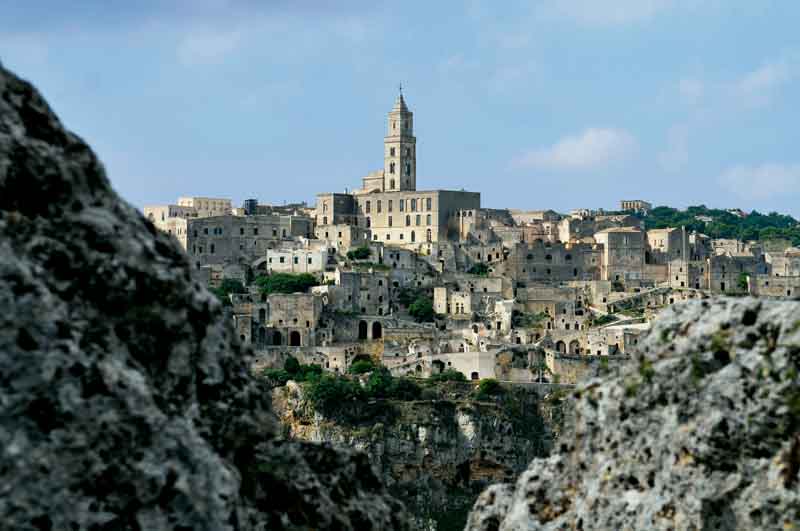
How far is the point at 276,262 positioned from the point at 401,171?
13997 millimetres

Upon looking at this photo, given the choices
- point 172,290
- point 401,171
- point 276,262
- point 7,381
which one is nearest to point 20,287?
point 7,381

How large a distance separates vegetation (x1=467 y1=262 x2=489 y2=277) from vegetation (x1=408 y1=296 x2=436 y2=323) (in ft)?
20.3

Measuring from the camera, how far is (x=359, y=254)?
7850cm

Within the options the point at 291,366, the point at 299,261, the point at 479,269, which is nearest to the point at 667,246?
the point at 479,269

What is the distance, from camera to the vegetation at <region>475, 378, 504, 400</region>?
6384cm

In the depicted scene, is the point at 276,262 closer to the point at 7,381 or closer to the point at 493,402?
the point at 493,402

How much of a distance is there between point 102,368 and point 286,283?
65.4m

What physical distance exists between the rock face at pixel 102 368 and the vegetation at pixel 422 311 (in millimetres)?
63159

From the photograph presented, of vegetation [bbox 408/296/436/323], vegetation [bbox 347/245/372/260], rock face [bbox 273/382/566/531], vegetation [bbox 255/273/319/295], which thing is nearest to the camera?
Result: rock face [bbox 273/382/566/531]

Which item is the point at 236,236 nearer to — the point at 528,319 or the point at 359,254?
the point at 359,254

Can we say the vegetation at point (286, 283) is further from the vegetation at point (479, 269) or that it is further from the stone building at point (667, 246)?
the stone building at point (667, 246)

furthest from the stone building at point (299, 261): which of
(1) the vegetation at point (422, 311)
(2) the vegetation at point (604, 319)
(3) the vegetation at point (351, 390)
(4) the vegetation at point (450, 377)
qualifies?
(4) the vegetation at point (450, 377)

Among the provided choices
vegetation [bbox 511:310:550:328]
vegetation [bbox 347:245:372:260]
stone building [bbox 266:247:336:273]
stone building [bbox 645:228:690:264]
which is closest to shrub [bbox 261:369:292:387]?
vegetation [bbox 511:310:550:328]

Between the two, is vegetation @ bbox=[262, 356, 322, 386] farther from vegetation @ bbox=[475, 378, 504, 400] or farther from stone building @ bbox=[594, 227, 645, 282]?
stone building @ bbox=[594, 227, 645, 282]
